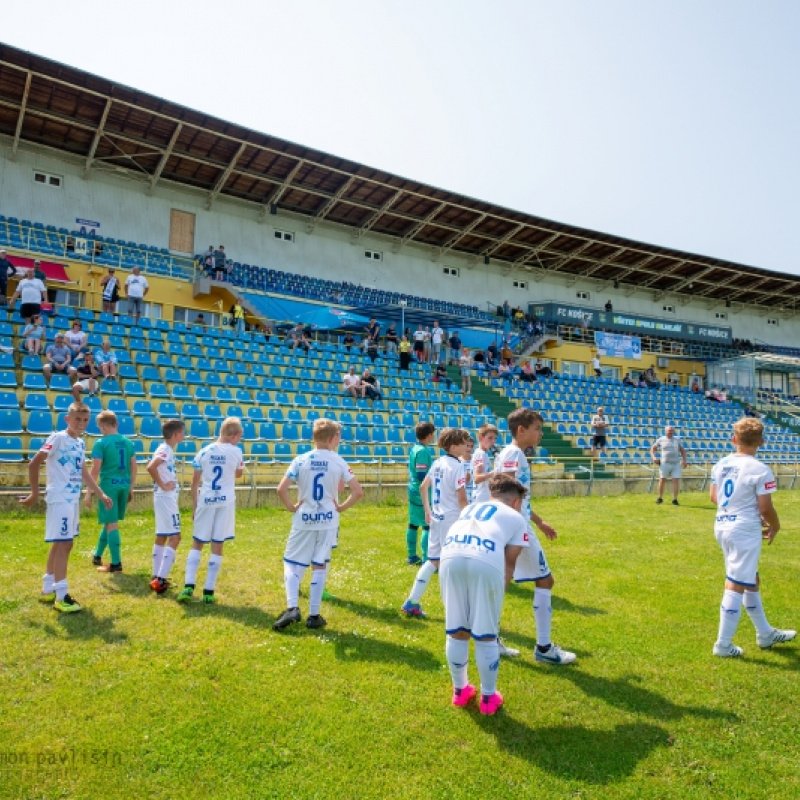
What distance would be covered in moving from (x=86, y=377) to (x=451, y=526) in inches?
462

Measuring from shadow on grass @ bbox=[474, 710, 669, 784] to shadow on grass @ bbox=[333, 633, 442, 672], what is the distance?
0.92 m

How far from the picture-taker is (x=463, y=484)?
625 cm

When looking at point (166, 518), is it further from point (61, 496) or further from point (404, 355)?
point (404, 355)

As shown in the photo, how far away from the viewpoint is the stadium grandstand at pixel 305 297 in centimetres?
1616

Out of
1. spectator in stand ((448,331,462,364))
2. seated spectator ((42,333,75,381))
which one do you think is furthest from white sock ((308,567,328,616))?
spectator in stand ((448,331,462,364))

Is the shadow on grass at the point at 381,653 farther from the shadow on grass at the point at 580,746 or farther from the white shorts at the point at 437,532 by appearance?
the white shorts at the point at 437,532

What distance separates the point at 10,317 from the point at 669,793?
18725mm

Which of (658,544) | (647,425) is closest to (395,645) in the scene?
(658,544)

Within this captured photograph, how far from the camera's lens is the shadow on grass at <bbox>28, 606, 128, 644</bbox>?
5.19 meters

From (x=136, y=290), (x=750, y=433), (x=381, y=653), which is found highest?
(x=136, y=290)

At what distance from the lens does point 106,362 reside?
14.9 m

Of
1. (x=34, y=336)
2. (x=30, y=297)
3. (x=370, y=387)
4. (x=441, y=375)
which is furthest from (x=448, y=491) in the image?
(x=441, y=375)

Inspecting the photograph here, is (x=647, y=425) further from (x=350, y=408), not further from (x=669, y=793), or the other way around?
(x=669, y=793)

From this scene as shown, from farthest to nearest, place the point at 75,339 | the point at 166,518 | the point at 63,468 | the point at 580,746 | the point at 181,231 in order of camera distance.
Result: the point at 181,231
the point at 75,339
the point at 166,518
the point at 63,468
the point at 580,746
